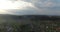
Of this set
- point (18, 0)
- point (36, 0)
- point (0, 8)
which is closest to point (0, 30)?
point (0, 8)

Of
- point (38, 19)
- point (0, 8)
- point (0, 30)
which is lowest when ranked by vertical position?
point (0, 30)

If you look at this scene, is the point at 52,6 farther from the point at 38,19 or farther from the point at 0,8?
the point at 0,8

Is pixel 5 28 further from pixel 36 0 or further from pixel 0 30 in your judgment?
pixel 36 0

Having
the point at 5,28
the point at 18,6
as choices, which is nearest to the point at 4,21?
the point at 5,28

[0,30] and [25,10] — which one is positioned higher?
[25,10]

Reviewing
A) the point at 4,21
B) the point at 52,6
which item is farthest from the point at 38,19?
the point at 4,21

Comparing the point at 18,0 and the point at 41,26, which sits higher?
the point at 18,0

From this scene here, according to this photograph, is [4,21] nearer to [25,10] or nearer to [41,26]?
[25,10]
